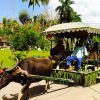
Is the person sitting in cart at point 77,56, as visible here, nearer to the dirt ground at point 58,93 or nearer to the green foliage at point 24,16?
the dirt ground at point 58,93

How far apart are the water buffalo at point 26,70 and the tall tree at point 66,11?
58.8m

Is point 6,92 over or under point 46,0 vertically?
under

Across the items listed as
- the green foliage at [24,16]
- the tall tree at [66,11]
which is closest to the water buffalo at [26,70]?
the tall tree at [66,11]

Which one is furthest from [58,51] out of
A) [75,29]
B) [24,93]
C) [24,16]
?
[24,16]

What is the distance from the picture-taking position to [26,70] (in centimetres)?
1055

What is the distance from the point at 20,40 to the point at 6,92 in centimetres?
3454

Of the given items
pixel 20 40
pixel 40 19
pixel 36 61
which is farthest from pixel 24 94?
pixel 40 19

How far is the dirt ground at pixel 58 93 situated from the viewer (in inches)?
427

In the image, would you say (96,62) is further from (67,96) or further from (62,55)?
(67,96)

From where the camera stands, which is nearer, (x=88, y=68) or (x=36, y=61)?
(x=36, y=61)

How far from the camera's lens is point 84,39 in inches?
544

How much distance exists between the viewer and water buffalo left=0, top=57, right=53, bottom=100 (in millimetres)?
9711

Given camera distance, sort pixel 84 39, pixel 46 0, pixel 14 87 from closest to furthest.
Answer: pixel 14 87 → pixel 84 39 → pixel 46 0

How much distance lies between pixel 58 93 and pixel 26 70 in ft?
6.25
